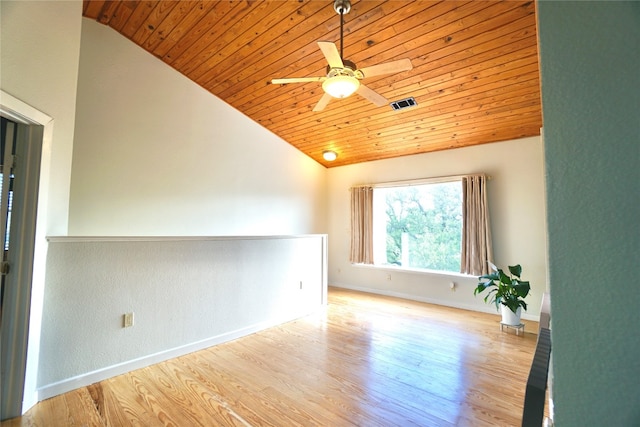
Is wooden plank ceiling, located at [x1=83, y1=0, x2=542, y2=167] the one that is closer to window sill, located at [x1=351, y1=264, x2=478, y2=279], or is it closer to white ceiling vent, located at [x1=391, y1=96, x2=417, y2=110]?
white ceiling vent, located at [x1=391, y1=96, x2=417, y2=110]

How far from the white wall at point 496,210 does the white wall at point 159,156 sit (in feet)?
6.84

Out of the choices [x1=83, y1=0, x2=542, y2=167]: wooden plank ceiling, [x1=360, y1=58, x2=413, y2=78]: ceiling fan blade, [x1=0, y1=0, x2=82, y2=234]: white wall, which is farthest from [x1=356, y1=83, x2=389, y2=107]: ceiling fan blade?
[x1=0, y1=0, x2=82, y2=234]: white wall

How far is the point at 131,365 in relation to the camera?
97.7 inches

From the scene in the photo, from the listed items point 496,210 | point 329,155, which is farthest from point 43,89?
point 496,210

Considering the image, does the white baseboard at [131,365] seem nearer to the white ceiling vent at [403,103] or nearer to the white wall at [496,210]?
the white wall at [496,210]

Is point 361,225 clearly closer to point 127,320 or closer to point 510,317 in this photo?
point 510,317

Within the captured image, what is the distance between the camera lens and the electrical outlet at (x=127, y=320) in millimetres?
2477

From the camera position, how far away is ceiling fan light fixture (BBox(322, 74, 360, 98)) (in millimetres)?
2178

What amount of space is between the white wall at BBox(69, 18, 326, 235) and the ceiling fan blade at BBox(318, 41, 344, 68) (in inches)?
111

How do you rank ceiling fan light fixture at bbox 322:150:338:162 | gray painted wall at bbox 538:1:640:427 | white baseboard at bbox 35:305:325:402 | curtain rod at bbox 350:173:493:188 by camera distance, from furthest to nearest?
ceiling fan light fixture at bbox 322:150:338:162 → curtain rod at bbox 350:173:493:188 → white baseboard at bbox 35:305:325:402 → gray painted wall at bbox 538:1:640:427

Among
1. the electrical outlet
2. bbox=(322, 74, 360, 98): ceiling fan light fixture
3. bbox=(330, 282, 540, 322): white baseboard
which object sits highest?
bbox=(322, 74, 360, 98): ceiling fan light fixture

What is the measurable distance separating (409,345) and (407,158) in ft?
10.5

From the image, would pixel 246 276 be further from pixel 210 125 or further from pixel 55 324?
pixel 210 125

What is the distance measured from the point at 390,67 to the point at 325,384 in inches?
101
